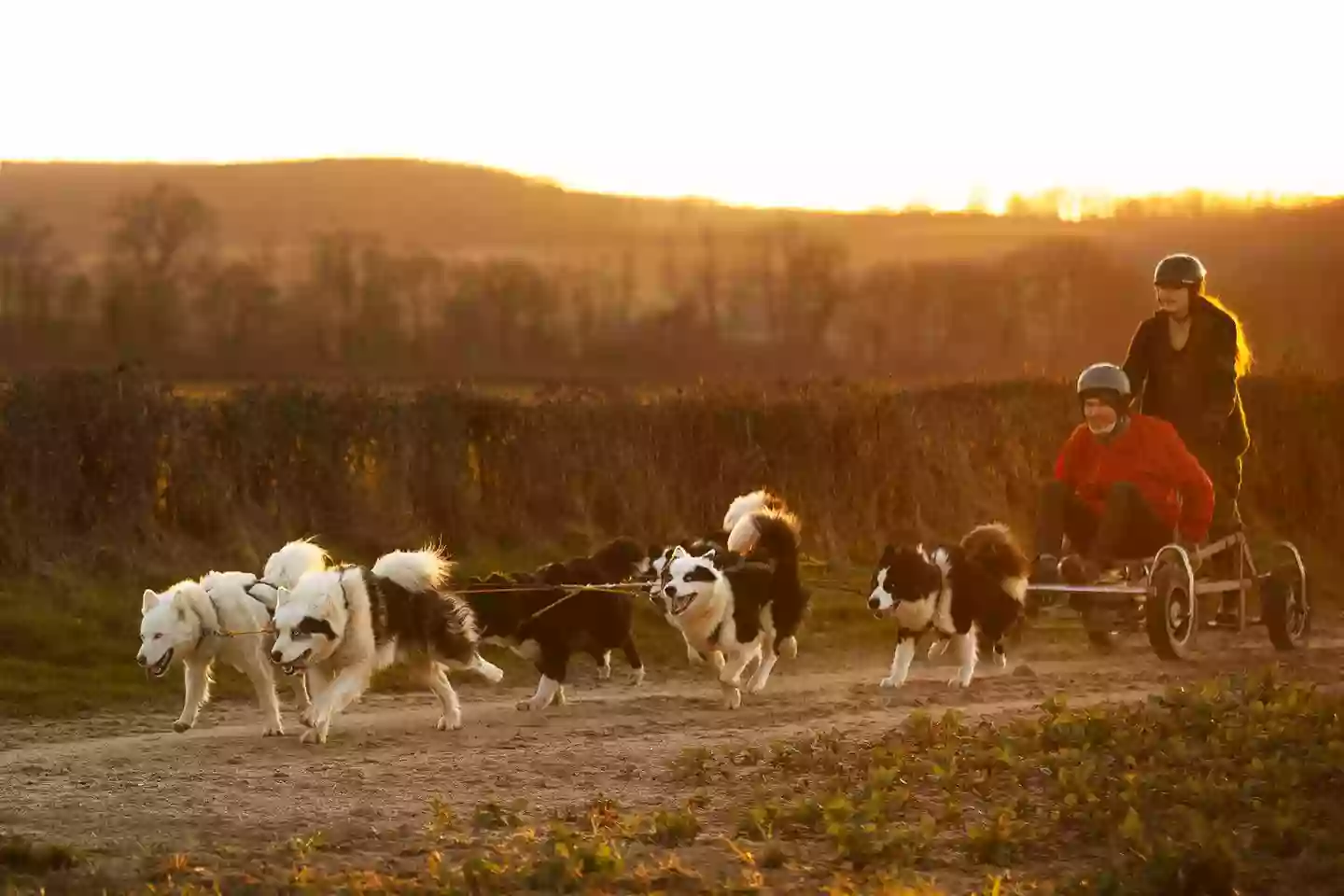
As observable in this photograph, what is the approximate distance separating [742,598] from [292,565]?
315 cm

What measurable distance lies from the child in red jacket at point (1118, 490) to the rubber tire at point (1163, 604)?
1.17ft

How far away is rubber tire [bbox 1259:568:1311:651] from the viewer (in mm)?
13508

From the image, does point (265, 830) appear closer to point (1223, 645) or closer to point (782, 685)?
point (782, 685)

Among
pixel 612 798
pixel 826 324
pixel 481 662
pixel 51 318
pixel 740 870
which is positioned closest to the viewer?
pixel 740 870

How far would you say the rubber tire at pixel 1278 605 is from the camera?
44.3ft

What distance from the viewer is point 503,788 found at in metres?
8.56

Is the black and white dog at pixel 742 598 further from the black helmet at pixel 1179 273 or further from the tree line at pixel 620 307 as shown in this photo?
the tree line at pixel 620 307

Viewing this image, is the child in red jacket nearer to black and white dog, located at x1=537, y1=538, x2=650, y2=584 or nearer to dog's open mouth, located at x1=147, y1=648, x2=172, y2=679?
black and white dog, located at x1=537, y1=538, x2=650, y2=584

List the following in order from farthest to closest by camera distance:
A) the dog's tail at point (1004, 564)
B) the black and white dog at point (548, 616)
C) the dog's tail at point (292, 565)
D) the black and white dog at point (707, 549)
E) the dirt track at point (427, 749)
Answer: the dog's tail at point (1004, 564), the black and white dog at point (548, 616), the black and white dog at point (707, 549), the dog's tail at point (292, 565), the dirt track at point (427, 749)

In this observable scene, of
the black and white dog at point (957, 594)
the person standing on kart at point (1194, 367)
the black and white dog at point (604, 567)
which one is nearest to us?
the black and white dog at point (957, 594)

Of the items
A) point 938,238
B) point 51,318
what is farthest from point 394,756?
point 938,238

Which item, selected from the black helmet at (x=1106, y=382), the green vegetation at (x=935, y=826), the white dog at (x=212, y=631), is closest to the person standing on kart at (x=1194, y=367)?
the black helmet at (x=1106, y=382)

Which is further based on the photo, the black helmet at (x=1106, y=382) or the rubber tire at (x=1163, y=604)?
the black helmet at (x=1106, y=382)

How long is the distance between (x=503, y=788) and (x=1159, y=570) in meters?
5.66
